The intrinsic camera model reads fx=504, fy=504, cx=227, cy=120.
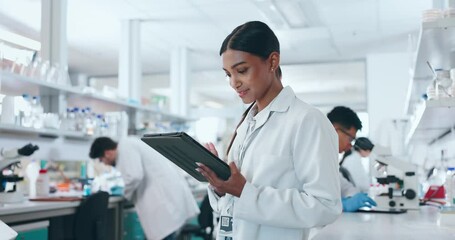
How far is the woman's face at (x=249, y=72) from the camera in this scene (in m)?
1.27

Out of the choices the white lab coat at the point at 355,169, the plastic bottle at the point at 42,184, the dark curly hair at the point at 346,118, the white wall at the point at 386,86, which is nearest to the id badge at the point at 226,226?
the dark curly hair at the point at 346,118

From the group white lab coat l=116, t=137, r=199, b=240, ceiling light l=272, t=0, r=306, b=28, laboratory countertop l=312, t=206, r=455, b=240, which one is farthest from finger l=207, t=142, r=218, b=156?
ceiling light l=272, t=0, r=306, b=28

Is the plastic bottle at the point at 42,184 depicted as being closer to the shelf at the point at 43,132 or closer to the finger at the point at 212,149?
the shelf at the point at 43,132

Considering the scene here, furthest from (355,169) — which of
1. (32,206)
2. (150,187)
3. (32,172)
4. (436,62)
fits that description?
(32,172)

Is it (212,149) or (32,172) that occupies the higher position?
(212,149)

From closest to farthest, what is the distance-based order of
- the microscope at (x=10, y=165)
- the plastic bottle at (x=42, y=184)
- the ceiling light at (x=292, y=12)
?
the microscope at (x=10, y=165)
the plastic bottle at (x=42, y=184)
the ceiling light at (x=292, y=12)

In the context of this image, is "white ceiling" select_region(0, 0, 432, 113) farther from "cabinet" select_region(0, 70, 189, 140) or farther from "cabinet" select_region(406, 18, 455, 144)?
"cabinet" select_region(406, 18, 455, 144)

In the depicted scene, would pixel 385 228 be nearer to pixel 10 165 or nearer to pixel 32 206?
pixel 32 206

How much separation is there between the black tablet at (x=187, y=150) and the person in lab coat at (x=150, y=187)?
245cm

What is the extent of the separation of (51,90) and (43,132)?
364mm

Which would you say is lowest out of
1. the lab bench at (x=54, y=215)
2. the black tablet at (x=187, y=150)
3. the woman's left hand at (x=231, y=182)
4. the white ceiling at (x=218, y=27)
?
the lab bench at (x=54, y=215)

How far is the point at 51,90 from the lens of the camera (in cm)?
391

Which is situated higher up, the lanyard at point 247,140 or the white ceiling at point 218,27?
the white ceiling at point 218,27

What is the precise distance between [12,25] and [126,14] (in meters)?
1.25
